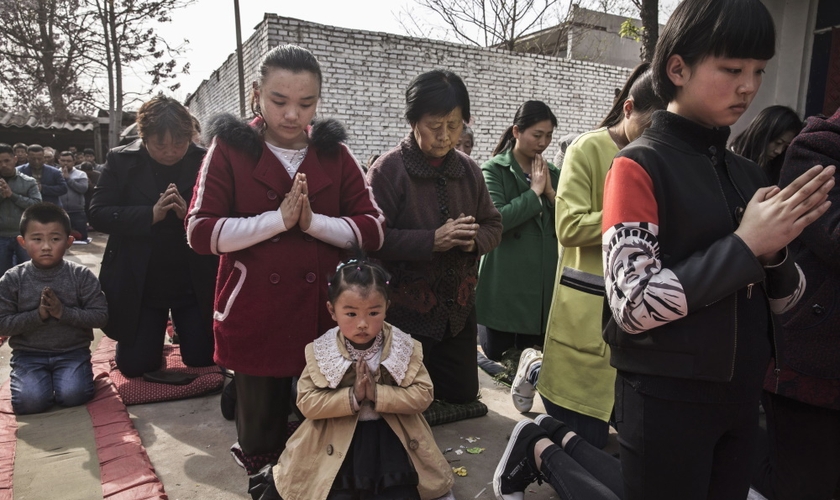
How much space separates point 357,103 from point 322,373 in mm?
9087

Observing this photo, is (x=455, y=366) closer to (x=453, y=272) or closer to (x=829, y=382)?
(x=453, y=272)

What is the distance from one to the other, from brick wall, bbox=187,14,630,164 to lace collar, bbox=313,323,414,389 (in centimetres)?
779

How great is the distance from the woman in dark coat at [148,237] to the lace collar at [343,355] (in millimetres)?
1967

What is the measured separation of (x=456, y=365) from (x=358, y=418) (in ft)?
4.02

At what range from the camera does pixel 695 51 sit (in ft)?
5.07

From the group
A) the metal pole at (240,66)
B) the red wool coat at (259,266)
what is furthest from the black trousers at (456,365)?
the metal pole at (240,66)

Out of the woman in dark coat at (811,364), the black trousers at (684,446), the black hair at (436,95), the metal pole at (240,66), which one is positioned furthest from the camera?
the metal pole at (240,66)

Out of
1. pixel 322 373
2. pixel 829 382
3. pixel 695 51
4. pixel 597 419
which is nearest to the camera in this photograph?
pixel 695 51

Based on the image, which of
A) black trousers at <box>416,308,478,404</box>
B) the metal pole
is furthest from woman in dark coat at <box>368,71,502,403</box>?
the metal pole

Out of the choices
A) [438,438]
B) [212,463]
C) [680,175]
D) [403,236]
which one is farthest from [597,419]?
[212,463]

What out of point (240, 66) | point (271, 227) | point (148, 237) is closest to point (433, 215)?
point (271, 227)

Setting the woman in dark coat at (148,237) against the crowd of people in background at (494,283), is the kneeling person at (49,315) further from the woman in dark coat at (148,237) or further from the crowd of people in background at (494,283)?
the woman in dark coat at (148,237)

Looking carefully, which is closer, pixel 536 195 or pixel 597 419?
pixel 597 419

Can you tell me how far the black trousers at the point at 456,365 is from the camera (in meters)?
3.63
